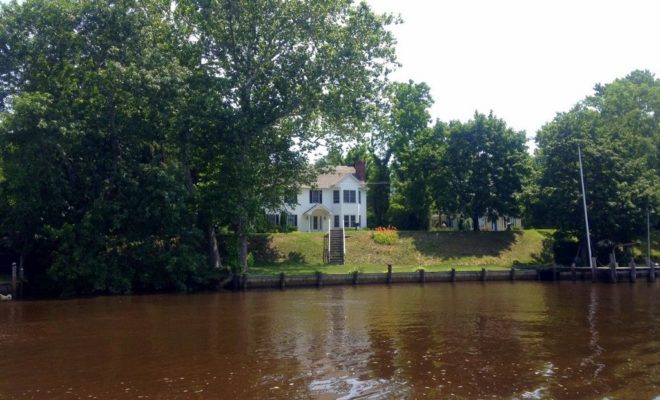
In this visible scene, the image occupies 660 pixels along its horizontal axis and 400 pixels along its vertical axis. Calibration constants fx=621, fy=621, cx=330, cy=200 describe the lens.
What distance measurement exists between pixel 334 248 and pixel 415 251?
712 cm

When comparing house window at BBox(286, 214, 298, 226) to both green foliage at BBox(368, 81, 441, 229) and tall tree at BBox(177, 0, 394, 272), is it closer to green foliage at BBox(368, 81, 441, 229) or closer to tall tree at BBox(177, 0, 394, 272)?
green foliage at BBox(368, 81, 441, 229)

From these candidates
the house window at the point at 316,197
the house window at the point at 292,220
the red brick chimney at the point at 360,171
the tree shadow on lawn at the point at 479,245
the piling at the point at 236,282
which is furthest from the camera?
the red brick chimney at the point at 360,171

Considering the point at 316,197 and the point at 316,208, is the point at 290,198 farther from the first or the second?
the point at 316,197

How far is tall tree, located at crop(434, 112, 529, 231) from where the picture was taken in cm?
5538

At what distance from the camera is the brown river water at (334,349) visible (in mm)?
13945

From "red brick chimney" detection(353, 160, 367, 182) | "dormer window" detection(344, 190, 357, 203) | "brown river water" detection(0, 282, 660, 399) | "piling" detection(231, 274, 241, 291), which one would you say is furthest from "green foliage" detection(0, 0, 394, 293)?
"red brick chimney" detection(353, 160, 367, 182)

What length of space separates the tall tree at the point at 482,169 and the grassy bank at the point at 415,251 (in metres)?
2.80

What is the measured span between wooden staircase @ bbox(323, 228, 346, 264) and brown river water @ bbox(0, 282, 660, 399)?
17.1 meters

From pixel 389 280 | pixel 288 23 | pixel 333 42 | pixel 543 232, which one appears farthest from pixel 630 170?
pixel 288 23

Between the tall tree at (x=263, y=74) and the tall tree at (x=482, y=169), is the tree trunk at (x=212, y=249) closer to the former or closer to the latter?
the tall tree at (x=263, y=74)

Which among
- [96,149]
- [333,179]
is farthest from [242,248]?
[333,179]

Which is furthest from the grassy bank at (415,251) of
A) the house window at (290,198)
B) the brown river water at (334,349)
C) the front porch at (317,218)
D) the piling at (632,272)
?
the brown river water at (334,349)

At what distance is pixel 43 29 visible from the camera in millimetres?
35562

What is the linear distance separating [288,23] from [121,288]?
63.7 ft
